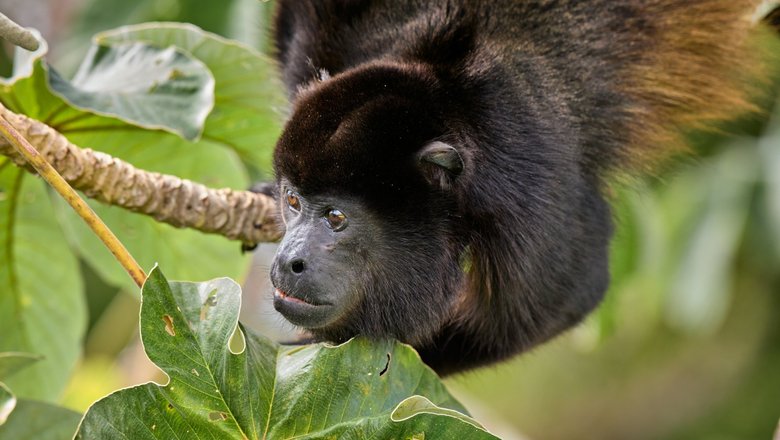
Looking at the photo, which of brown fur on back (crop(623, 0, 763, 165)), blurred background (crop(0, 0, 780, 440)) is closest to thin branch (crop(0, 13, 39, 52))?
blurred background (crop(0, 0, 780, 440))

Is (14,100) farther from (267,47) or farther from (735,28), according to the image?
(735,28)

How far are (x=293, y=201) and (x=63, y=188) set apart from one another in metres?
0.81

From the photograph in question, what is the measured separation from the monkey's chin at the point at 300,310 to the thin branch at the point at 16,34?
854mm

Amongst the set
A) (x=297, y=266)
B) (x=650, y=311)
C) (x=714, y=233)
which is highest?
(x=297, y=266)

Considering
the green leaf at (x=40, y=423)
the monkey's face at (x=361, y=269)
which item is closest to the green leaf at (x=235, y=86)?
the monkey's face at (x=361, y=269)

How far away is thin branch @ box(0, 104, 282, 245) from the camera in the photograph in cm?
219

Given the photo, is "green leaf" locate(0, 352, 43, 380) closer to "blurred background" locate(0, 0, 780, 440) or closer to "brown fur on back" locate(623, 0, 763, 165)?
"blurred background" locate(0, 0, 780, 440)

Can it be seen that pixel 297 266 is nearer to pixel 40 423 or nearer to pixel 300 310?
pixel 300 310

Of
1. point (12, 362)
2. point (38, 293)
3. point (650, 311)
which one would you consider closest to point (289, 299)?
point (12, 362)

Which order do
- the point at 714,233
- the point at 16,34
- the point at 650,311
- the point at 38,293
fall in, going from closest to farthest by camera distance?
the point at 16,34 → the point at 38,293 → the point at 714,233 → the point at 650,311

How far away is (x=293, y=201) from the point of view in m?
2.59

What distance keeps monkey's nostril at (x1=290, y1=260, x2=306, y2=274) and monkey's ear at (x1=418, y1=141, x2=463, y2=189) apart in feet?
1.21

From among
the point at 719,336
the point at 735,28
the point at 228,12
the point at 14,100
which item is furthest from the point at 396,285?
the point at 719,336

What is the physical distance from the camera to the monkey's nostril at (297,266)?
7.88ft
